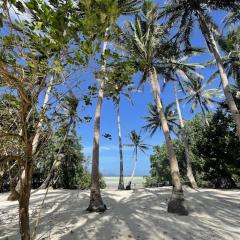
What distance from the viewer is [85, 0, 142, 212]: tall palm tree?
278 cm

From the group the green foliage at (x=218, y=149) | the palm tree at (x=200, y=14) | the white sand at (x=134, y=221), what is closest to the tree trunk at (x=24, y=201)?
the white sand at (x=134, y=221)

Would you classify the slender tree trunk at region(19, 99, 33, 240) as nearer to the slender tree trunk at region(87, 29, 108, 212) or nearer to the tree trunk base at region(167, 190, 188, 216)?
the slender tree trunk at region(87, 29, 108, 212)

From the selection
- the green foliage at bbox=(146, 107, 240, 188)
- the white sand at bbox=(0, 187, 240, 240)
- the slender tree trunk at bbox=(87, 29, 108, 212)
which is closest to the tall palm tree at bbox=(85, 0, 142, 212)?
the slender tree trunk at bbox=(87, 29, 108, 212)

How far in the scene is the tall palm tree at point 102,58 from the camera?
278cm

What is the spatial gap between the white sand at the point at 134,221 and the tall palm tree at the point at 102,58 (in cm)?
62

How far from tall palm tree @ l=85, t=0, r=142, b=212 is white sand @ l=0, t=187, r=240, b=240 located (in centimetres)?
62

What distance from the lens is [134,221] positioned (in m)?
9.10

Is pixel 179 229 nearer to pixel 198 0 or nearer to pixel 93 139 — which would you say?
pixel 93 139

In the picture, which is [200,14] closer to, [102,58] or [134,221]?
[134,221]

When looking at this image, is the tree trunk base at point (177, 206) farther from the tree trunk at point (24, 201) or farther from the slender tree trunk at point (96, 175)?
the tree trunk at point (24, 201)

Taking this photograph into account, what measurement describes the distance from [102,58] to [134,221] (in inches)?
269

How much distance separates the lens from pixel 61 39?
2732 mm

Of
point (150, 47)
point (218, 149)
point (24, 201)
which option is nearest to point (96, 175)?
point (150, 47)

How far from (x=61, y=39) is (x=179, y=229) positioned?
7124 millimetres
